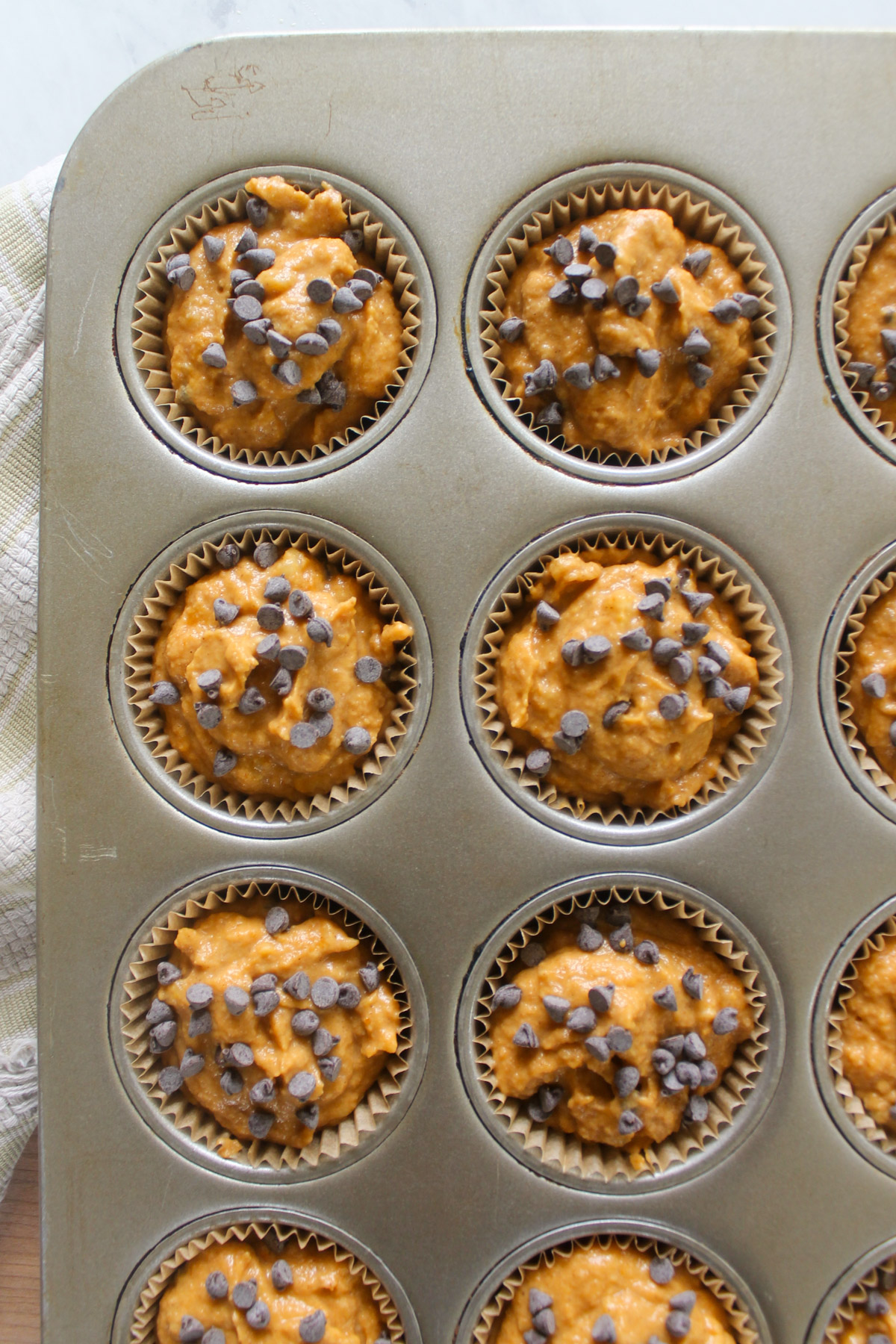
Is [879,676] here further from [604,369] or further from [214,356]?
[214,356]

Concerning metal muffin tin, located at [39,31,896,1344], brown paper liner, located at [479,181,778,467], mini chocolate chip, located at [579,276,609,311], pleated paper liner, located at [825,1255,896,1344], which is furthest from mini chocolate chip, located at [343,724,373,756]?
pleated paper liner, located at [825,1255,896,1344]

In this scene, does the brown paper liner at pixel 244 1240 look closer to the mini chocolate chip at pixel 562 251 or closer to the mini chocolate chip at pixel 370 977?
the mini chocolate chip at pixel 370 977

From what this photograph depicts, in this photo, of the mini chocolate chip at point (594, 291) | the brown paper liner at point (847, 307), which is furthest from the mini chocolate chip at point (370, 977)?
the brown paper liner at point (847, 307)

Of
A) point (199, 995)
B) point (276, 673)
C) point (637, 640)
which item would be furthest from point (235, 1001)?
point (637, 640)

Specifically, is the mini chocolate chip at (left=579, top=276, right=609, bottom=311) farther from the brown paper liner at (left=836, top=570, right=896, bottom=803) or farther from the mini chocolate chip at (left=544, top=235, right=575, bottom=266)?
the brown paper liner at (left=836, top=570, right=896, bottom=803)

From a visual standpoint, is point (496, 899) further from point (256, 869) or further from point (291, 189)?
point (291, 189)

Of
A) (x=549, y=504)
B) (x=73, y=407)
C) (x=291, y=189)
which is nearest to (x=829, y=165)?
(x=549, y=504)
